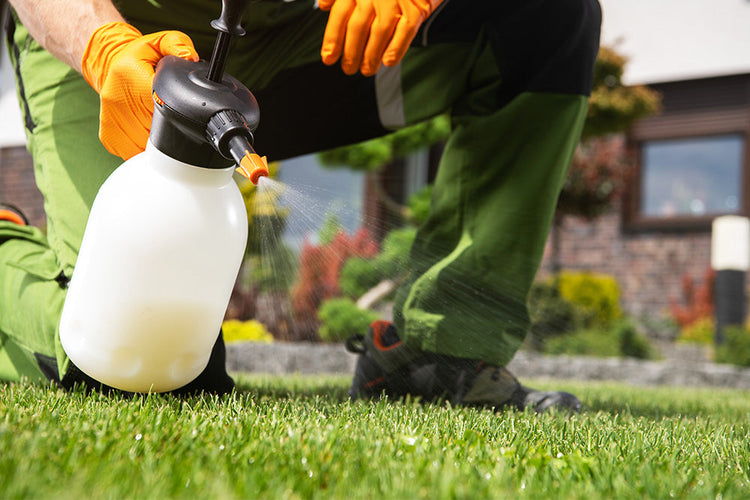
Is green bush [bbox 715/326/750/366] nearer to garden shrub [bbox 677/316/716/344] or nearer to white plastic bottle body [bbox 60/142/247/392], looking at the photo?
garden shrub [bbox 677/316/716/344]

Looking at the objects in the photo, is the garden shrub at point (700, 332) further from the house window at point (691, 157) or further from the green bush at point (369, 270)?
the green bush at point (369, 270)

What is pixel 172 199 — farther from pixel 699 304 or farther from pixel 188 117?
pixel 699 304

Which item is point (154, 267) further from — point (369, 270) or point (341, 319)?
point (369, 270)

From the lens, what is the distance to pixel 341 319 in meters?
5.76

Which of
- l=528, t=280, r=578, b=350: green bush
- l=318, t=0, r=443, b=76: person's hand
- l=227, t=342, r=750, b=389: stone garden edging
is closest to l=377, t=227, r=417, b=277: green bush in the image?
l=227, t=342, r=750, b=389: stone garden edging

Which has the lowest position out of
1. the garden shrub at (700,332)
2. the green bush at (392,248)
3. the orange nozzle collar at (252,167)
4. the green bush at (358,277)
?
the garden shrub at (700,332)

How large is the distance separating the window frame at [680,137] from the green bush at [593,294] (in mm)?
1257

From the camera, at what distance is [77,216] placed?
68.4 inches

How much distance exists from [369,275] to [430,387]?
469 cm

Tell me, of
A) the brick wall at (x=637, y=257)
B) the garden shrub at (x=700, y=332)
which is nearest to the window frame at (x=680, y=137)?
the brick wall at (x=637, y=257)

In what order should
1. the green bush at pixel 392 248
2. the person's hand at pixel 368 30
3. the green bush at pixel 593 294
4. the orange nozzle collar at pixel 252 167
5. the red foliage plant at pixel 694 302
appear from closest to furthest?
1. the orange nozzle collar at pixel 252 167
2. the person's hand at pixel 368 30
3. the green bush at pixel 392 248
4. the green bush at pixel 593 294
5. the red foliage plant at pixel 694 302

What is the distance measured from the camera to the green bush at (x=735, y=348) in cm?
562

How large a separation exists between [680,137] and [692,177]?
513 millimetres

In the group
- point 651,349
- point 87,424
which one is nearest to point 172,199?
point 87,424
